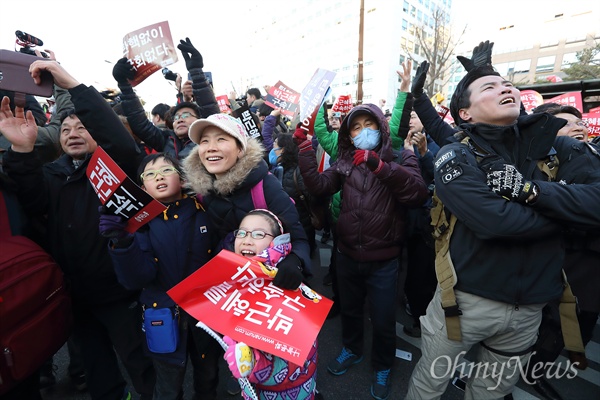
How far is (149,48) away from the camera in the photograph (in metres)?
3.08

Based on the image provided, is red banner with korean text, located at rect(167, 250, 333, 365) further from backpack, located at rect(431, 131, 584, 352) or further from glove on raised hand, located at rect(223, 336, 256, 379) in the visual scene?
backpack, located at rect(431, 131, 584, 352)

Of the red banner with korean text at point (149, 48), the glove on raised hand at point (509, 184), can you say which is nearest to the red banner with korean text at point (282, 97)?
the red banner with korean text at point (149, 48)

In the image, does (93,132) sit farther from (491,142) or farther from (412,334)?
(412,334)

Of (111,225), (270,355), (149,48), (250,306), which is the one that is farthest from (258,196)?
(149,48)

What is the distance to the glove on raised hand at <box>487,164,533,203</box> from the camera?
1316 millimetres

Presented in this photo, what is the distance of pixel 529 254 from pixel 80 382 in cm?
348

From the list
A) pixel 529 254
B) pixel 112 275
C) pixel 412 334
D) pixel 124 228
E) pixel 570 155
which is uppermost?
pixel 570 155

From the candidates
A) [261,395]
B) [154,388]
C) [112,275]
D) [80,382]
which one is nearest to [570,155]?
[261,395]

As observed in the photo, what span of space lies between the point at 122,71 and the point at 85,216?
130 cm

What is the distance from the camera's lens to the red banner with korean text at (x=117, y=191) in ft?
4.61

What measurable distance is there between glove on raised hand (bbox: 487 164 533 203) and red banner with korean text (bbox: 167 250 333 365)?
3.38ft

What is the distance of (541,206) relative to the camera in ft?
4.25

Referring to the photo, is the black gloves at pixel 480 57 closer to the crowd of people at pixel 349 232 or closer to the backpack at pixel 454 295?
the crowd of people at pixel 349 232

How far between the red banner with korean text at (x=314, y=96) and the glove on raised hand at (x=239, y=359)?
2030 millimetres
